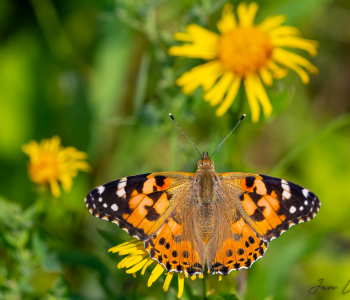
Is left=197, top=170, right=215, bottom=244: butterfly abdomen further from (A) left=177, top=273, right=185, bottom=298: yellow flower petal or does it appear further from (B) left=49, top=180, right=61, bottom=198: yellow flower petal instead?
(B) left=49, top=180, right=61, bottom=198: yellow flower petal

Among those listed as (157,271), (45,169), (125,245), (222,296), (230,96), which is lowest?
(222,296)

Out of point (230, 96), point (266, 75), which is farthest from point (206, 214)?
point (266, 75)

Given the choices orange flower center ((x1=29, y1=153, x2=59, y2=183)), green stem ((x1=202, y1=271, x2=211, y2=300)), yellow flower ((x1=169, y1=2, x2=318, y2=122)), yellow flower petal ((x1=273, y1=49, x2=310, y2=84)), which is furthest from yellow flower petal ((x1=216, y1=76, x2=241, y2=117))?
orange flower center ((x1=29, y1=153, x2=59, y2=183))

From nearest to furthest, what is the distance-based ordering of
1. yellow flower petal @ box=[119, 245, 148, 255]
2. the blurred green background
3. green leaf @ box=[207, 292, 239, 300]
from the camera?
1. green leaf @ box=[207, 292, 239, 300]
2. yellow flower petal @ box=[119, 245, 148, 255]
3. the blurred green background

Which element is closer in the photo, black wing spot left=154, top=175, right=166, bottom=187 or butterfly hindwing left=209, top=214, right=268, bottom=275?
butterfly hindwing left=209, top=214, right=268, bottom=275

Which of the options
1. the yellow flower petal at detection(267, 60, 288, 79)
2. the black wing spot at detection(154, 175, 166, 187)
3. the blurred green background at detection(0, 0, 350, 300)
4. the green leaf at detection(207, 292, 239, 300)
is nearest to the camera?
the green leaf at detection(207, 292, 239, 300)

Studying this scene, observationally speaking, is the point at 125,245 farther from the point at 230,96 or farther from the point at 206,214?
the point at 230,96

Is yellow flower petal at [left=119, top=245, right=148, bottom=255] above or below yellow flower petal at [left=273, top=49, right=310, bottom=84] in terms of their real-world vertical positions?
below

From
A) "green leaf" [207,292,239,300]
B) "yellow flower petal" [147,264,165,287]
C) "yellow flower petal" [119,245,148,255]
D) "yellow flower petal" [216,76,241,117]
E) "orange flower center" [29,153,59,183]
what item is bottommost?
"green leaf" [207,292,239,300]
